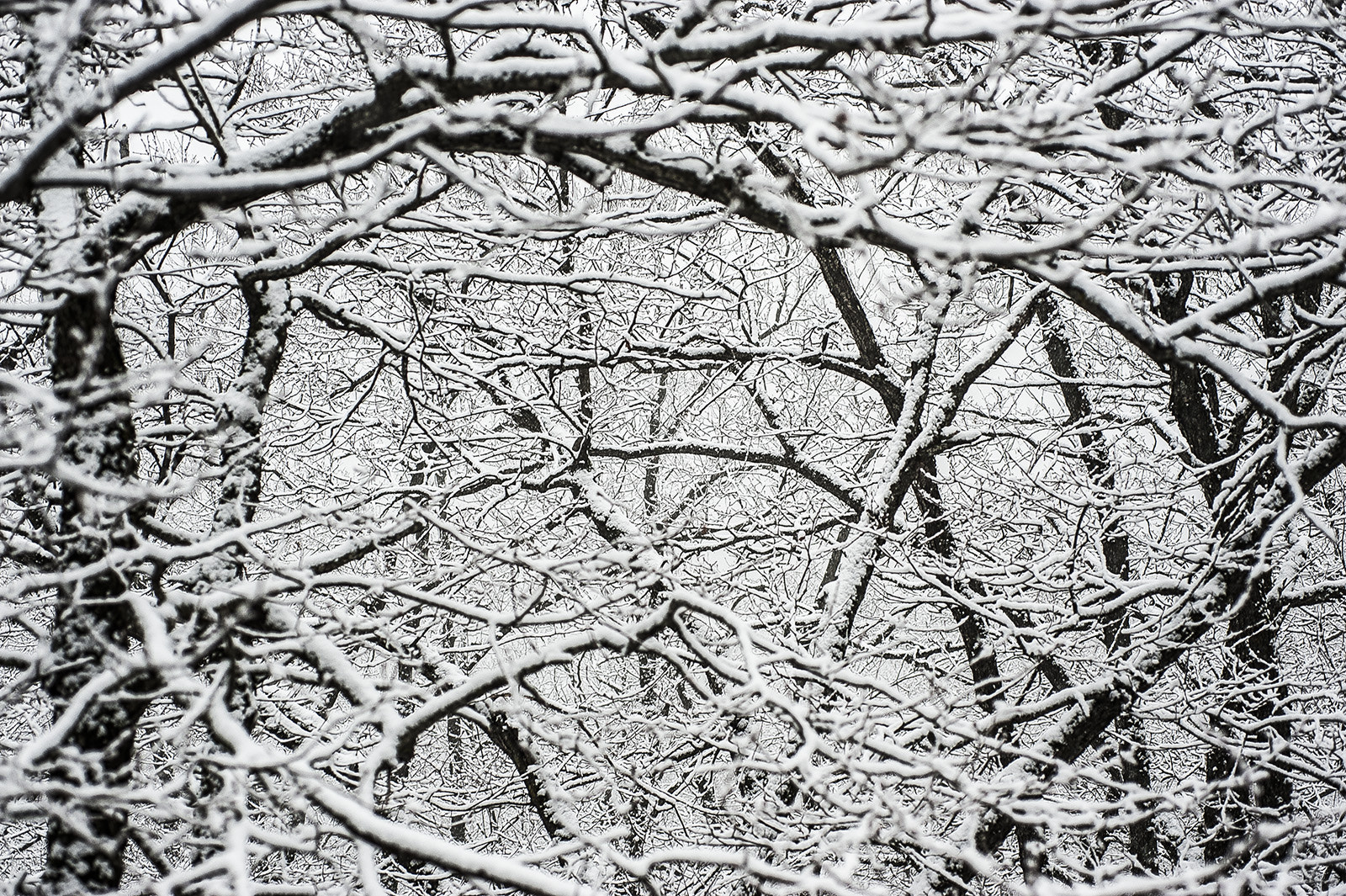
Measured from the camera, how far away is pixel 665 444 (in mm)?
6617

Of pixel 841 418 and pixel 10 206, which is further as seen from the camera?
pixel 841 418

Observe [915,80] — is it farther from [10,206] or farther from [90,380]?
[10,206]

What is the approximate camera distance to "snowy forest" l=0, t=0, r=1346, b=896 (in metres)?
2.68

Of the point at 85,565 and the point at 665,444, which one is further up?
the point at 665,444

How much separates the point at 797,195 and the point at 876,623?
2.99 metres

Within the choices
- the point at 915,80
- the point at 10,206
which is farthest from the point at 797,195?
the point at 10,206

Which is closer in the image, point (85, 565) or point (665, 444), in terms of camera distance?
point (85, 565)

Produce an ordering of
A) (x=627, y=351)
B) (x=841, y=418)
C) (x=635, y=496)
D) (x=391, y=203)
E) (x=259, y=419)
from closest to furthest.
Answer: (x=391, y=203) < (x=259, y=419) < (x=627, y=351) < (x=841, y=418) < (x=635, y=496)

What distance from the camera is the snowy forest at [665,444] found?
8.79 ft

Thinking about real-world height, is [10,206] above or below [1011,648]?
above

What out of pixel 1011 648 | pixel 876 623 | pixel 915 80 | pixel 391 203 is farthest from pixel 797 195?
pixel 1011 648

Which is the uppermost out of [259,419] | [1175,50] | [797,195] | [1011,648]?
[797,195]

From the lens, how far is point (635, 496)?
10375 mm

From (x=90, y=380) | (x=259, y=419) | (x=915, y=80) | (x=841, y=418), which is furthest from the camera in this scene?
(x=841, y=418)
